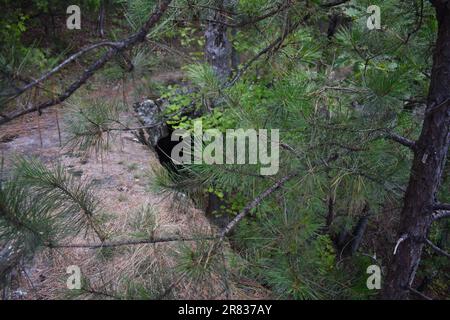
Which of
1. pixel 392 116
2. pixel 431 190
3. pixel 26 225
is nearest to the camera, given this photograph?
pixel 26 225

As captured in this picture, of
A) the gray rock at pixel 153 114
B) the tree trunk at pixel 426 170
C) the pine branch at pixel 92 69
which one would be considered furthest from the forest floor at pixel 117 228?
the tree trunk at pixel 426 170

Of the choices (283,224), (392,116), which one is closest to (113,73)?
(283,224)

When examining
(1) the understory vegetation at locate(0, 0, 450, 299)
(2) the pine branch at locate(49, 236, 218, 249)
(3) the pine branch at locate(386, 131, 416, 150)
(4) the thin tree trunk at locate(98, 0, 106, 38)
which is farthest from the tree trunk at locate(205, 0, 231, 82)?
(4) the thin tree trunk at locate(98, 0, 106, 38)

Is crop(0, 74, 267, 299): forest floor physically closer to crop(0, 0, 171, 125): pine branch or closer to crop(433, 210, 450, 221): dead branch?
crop(0, 0, 171, 125): pine branch

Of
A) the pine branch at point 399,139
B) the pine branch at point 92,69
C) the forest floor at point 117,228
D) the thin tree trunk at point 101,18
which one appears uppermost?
the thin tree trunk at point 101,18

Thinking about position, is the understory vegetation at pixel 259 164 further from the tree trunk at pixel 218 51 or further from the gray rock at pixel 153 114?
the gray rock at pixel 153 114

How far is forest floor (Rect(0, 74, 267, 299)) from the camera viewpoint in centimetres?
196

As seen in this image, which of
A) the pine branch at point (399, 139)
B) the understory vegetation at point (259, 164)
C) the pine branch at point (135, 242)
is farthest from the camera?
the pine branch at point (399, 139)

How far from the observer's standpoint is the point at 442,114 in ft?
6.59

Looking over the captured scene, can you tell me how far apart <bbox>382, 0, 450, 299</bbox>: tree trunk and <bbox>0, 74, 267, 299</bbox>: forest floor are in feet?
2.70

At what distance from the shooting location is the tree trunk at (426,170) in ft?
6.40

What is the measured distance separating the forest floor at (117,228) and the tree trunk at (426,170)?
82cm
